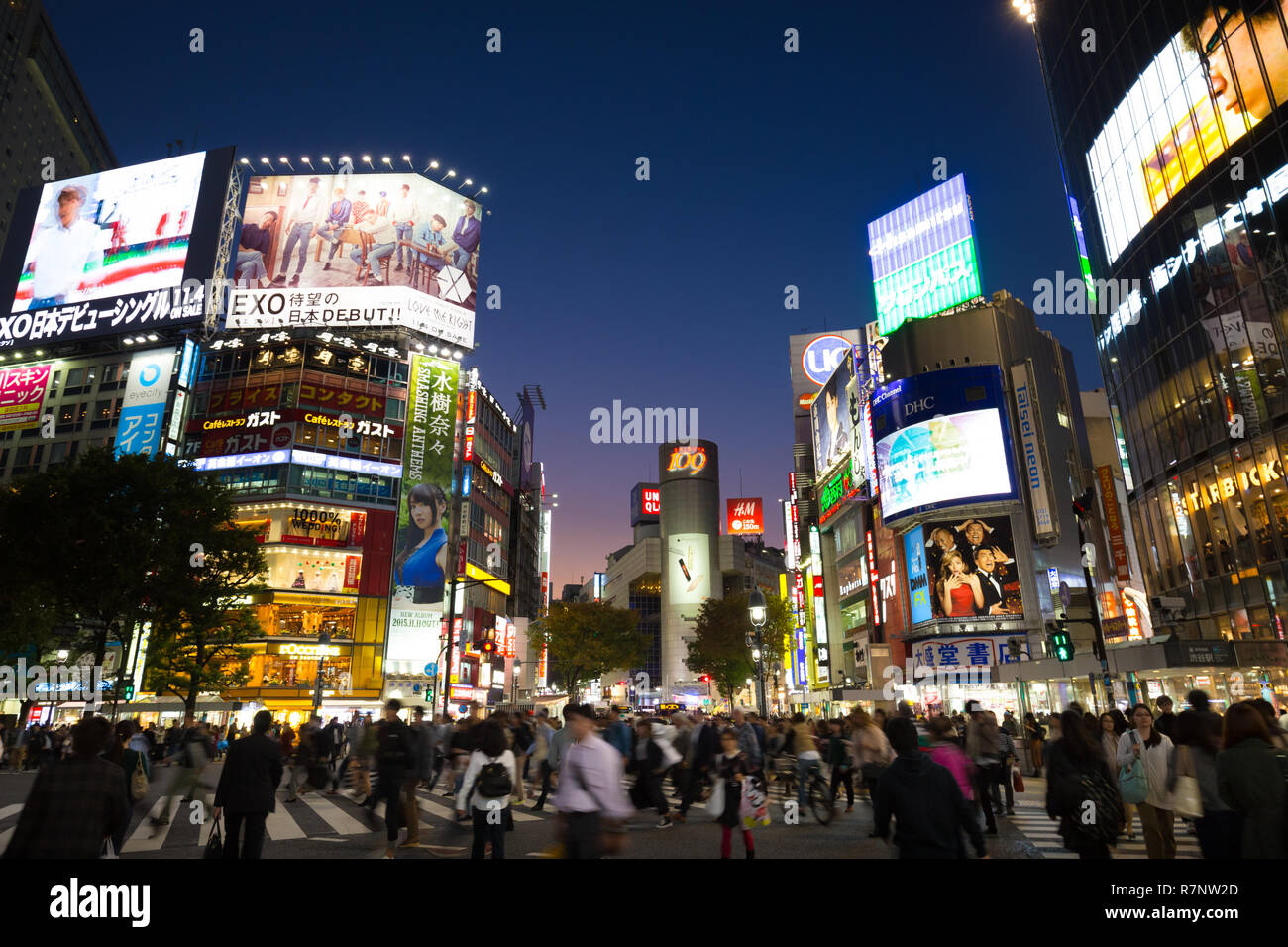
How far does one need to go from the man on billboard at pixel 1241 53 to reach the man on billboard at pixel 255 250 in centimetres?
5892

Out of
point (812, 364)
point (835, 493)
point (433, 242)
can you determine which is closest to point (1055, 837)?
point (835, 493)

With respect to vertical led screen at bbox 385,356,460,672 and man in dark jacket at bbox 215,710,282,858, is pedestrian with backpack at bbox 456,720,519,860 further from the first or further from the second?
vertical led screen at bbox 385,356,460,672

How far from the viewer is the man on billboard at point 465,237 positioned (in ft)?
202

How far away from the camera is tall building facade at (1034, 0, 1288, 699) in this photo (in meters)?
29.1

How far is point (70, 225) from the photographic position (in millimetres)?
60875

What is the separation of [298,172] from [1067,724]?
225ft

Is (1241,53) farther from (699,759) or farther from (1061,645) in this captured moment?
(699,759)

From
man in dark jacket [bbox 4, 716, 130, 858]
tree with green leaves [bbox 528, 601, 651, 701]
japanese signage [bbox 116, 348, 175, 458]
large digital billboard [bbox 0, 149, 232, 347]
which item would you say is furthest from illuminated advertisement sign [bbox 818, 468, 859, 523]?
man in dark jacket [bbox 4, 716, 130, 858]

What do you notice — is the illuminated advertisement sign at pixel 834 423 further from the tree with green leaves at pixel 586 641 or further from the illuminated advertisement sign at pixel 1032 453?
the tree with green leaves at pixel 586 641

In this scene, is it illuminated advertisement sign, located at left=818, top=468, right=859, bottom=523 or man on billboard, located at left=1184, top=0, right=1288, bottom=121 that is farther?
illuminated advertisement sign, located at left=818, top=468, right=859, bottom=523

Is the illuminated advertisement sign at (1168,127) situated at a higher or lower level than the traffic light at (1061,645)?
higher

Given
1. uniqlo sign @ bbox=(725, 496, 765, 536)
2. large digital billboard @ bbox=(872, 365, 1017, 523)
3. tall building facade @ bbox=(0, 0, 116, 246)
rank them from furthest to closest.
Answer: uniqlo sign @ bbox=(725, 496, 765, 536)
tall building facade @ bbox=(0, 0, 116, 246)
large digital billboard @ bbox=(872, 365, 1017, 523)

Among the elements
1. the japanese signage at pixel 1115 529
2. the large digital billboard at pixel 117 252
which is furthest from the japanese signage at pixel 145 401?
the japanese signage at pixel 1115 529

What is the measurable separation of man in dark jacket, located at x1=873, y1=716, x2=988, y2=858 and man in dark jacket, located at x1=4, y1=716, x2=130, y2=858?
5307mm
